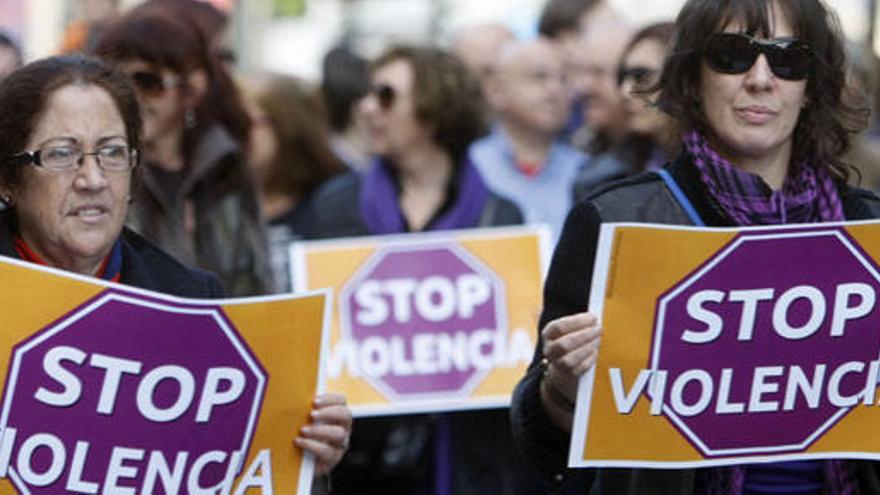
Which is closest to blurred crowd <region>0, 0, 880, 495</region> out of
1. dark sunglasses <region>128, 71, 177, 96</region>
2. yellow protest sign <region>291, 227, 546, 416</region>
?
dark sunglasses <region>128, 71, 177, 96</region>

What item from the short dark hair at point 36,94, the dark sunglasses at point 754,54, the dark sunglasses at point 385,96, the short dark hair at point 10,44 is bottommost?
the dark sunglasses at point 385,96

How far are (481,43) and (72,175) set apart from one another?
24.4 ft

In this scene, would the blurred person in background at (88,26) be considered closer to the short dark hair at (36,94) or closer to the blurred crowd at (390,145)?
the blurred crowd at (390,145)

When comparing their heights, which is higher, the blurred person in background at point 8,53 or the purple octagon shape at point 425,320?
the blurred person in background at point 8,53

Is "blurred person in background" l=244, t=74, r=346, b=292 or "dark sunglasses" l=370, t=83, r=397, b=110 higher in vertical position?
"dark sunglasses" l=370, t=83, r=397, b=110

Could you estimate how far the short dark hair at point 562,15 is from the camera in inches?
428

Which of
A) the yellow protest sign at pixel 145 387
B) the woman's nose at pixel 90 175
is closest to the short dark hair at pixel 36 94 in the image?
the woman's nose at pixel 90 175

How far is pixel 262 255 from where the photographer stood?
6.45 meters

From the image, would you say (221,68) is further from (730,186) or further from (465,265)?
(730,186)

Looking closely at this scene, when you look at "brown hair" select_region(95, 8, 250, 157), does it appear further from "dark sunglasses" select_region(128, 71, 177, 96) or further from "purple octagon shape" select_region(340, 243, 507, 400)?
"purple octagon shape" select_region(340, 243, 507, 400)

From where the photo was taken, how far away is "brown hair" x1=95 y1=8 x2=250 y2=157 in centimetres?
623

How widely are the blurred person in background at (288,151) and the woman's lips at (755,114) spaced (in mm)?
4190

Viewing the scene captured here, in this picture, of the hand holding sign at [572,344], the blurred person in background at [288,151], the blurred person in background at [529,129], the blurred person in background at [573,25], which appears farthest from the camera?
the blurred person in background at [573,25]

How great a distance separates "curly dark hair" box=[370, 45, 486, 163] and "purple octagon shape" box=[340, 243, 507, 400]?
2.68 ft
